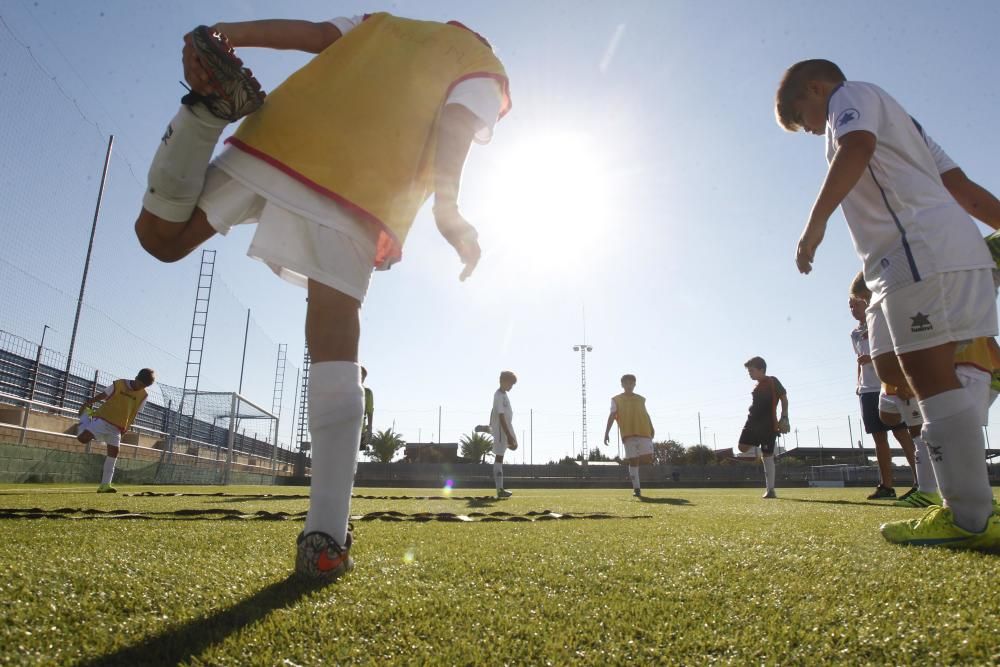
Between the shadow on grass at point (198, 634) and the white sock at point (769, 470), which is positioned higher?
the white sock at point (769, 470)

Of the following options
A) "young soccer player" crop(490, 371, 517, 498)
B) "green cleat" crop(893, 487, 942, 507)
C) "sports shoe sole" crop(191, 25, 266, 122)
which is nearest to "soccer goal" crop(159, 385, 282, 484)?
"young soccer player" crop(490, 371, 517, 498)

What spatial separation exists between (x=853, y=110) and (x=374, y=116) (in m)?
2.13

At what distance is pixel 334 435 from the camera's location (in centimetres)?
192

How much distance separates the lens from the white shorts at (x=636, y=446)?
37.4 ft

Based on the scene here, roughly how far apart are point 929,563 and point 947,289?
45.7 inches

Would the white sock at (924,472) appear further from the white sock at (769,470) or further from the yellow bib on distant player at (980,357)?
the white sock at (769,470)

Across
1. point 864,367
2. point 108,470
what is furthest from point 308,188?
point 108,470

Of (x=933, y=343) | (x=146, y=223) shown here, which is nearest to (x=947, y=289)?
(x=933, y=343)

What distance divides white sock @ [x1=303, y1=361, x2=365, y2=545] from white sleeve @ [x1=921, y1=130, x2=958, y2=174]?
3002mm

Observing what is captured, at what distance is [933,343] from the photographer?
2.36 metres

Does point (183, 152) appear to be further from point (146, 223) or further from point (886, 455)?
point (886, 455)

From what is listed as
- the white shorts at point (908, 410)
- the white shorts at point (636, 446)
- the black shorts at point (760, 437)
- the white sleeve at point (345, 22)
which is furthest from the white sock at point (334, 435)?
the white shorts at point (636, 446)

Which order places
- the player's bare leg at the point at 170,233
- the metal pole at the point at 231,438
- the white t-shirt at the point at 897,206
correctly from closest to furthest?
1. the player's bare leg at the point at 170,233
2. the white t-shirt at the point at 897,206
3. the metal pole at the point at 231,438

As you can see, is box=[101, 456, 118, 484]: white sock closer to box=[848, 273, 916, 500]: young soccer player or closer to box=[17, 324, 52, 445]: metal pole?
box=[17, 324, 52, 445]: metal pole
